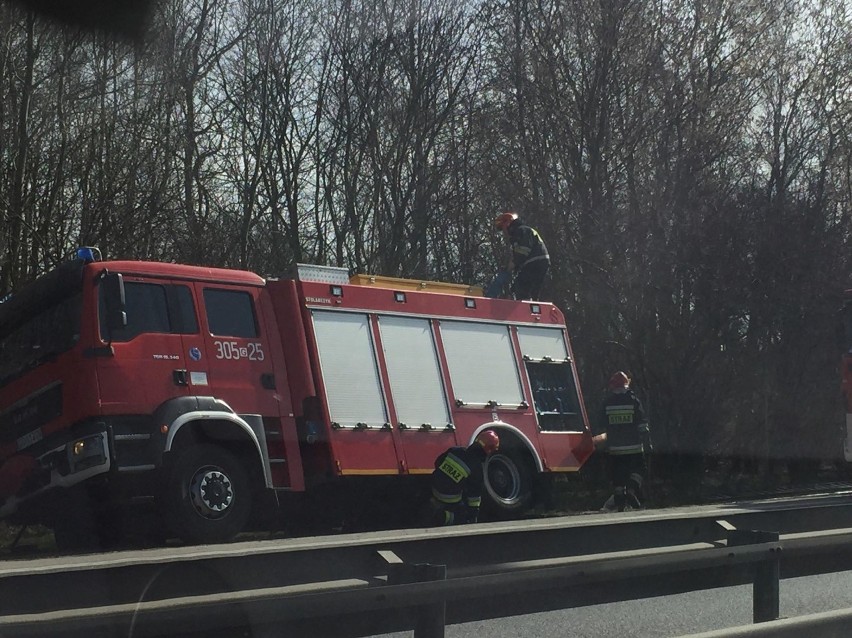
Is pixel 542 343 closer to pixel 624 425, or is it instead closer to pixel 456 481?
pixel 624 425

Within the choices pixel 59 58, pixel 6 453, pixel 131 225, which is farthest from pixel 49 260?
pixel 6 453

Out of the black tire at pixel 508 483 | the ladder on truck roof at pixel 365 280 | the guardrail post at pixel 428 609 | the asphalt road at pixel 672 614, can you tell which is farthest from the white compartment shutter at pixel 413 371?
the guardrail post at pixel 428 609

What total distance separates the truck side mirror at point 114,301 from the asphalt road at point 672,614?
489cm

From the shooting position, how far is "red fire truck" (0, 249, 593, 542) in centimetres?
969

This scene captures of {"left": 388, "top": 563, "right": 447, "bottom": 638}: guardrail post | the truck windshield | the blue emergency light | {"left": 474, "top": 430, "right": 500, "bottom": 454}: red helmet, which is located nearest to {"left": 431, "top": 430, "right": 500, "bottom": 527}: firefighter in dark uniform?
{"left": 474, "top": 430, "right": 500, "bottom": 454}: red helmet

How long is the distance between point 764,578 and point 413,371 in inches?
303

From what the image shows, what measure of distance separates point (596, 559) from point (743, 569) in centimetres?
92

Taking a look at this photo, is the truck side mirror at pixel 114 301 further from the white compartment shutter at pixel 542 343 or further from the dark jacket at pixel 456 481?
the white compartment shutter at pixel 542 343

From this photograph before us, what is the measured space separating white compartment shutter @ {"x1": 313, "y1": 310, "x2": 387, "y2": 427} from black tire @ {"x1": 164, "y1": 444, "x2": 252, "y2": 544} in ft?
4.50

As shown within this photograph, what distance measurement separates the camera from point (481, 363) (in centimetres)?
1294

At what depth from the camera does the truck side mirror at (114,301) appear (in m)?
9.78

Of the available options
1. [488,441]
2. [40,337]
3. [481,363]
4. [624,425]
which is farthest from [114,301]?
[624,425]

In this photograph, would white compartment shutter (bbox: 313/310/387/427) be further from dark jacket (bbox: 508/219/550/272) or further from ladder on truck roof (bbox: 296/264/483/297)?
dark jacket (bbox: 508/219/550/272)

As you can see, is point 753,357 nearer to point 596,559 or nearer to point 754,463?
point 754,463
